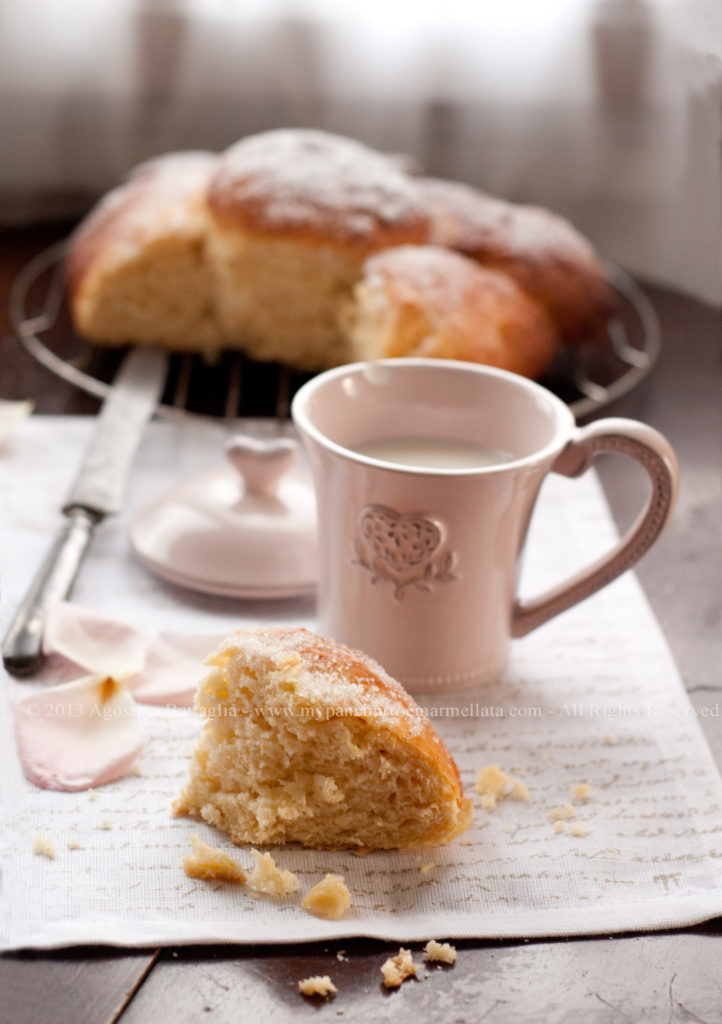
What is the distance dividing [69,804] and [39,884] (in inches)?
2.5

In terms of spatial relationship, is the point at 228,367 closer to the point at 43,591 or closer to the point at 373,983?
the point at 43,591

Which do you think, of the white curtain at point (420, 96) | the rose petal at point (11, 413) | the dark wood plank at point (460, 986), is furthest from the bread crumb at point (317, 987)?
the white curtain at point (420, 96)

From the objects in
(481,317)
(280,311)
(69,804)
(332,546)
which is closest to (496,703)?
(332,546)

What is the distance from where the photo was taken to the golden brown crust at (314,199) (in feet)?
4.08

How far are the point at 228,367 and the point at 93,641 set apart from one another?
0.63 meters

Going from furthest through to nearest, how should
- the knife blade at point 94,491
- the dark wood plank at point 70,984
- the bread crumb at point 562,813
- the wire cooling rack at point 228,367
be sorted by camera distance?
the wire cooling rack at point 228,367
the knife blade at point 94,491
the bread crumb at point 562,813
the dark wood plank at point 70,984

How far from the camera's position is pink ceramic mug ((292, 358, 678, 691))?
70 cm

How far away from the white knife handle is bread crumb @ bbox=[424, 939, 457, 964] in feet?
1.13

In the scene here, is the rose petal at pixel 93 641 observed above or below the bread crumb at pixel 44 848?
below

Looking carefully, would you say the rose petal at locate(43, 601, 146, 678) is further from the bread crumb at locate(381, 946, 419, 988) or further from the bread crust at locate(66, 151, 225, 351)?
the bread crust at locate(66, 151, 225, 351)

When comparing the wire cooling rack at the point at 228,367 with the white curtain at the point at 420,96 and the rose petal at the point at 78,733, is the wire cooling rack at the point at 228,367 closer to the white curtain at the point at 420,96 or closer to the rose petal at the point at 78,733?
the white curtain at the point at 420,96

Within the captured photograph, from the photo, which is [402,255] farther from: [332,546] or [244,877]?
[244,877]

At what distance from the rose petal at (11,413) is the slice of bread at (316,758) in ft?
1.74

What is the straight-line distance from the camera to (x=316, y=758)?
61 cm
